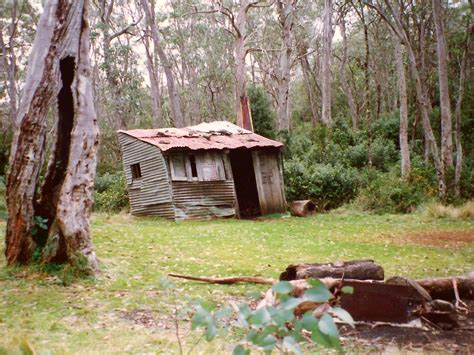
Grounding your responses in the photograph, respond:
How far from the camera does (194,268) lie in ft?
28.0

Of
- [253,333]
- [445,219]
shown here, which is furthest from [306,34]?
[253,333]

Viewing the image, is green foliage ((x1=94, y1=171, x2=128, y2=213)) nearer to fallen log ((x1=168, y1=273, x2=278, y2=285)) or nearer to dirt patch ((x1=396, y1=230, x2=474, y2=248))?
dirt patch ((x1=396, y1=230, x2=474, y2=248))

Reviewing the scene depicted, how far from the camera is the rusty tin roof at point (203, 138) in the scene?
17.5 m

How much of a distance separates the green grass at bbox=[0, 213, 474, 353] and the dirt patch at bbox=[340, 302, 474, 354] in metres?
1.62

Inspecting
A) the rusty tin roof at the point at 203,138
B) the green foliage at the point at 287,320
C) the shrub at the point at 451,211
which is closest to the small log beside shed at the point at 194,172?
the rusty tin roof at the point at 203,138

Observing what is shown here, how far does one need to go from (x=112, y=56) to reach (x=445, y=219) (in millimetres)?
21568

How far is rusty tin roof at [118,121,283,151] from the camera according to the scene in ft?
57.3

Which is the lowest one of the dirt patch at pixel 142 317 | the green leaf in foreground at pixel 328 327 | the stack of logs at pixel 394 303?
the stack of logs at pixel 394 303

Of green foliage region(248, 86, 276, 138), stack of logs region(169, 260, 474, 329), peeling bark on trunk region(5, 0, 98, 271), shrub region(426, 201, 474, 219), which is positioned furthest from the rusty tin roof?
stack of logs region(169, 260, 474, 329)

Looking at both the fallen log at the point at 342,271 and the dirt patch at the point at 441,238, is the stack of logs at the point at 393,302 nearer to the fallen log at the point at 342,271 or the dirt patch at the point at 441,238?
the fallen log at the point at 342,271

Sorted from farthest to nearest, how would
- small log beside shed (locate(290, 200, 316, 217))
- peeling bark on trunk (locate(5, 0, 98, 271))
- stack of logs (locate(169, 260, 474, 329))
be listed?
small log beside shed (locate(290, 200, 316, 217)) → peeling bark on trunk (locate(5, 0, 98, 271)) → stack of logs (locate(169, 260, 474, 329))

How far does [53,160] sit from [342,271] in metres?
5.55

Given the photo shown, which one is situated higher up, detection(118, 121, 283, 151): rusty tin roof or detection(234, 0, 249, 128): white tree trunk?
detection(234, 0, 249, 128): white tree trunk

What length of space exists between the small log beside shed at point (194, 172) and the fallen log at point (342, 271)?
35.9 ft
